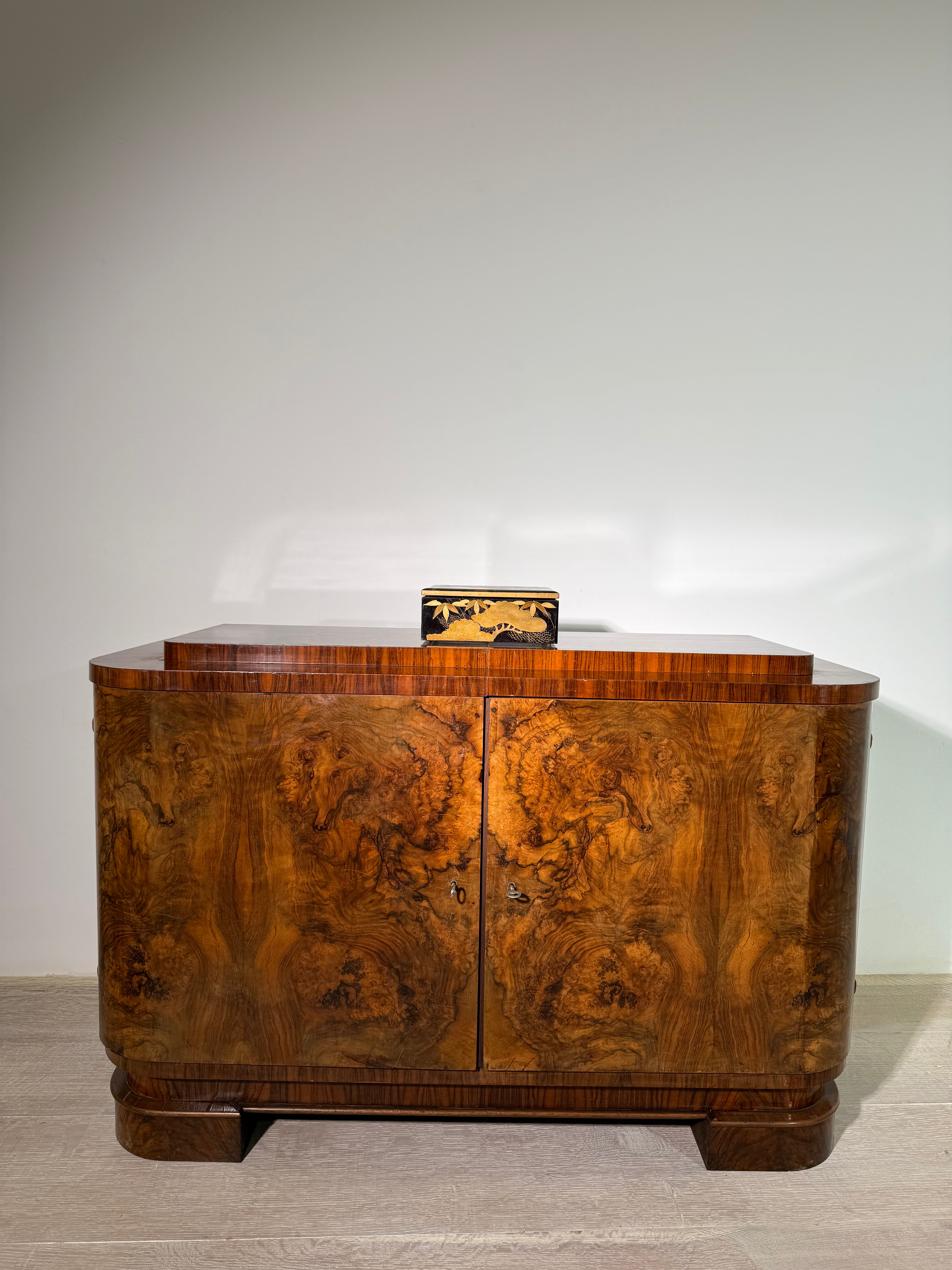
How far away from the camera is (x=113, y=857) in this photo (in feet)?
5.27

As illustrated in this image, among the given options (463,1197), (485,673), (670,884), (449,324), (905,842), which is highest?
(449,324)

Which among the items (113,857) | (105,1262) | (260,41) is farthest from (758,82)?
(105,1262)

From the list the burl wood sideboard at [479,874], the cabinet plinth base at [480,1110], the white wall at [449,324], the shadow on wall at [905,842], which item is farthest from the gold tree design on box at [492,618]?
the shadow on wall at [905,842]

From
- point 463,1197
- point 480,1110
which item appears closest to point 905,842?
point 480,1110

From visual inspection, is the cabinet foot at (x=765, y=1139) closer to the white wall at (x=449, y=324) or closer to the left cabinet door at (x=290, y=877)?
the left cabinet door at (x=290, y=877)

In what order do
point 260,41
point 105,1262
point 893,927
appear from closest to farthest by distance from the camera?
point 105,1262, point 260,41, point 893,927

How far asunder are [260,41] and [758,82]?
110 centimetres

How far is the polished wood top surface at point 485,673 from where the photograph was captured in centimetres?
156

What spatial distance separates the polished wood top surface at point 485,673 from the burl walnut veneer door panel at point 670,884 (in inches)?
1.1

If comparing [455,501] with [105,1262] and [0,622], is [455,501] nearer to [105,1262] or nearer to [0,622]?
[0,622]

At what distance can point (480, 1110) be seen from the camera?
1652 millimetres

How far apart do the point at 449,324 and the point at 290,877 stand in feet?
4.19

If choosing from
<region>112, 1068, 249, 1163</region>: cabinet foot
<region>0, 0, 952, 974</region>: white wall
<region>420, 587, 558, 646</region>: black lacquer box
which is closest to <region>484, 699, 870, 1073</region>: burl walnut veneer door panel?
<region>420, 587, 558, 646</region>: black lacquer box

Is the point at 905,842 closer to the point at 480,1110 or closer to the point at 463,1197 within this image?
the point at 480,1110
